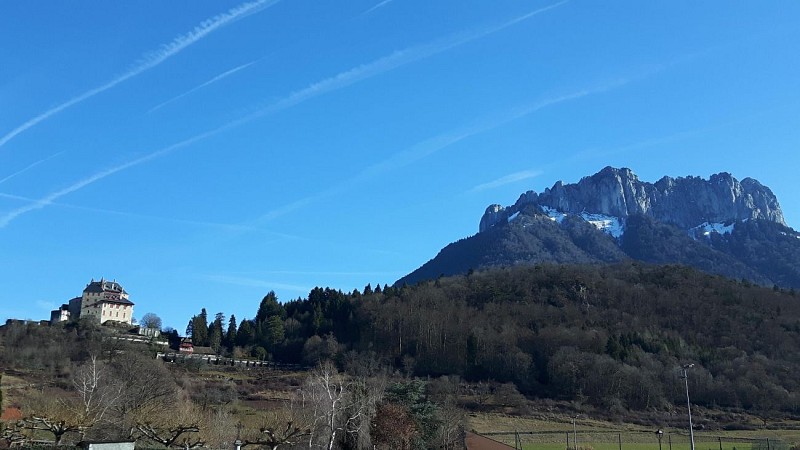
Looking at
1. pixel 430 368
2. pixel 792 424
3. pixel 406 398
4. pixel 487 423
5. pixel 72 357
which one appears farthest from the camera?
pixel 430 368

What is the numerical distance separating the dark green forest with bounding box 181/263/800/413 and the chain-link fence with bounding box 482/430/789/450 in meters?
19.0

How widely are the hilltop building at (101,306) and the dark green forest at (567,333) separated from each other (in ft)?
53.2

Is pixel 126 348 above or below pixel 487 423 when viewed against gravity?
above

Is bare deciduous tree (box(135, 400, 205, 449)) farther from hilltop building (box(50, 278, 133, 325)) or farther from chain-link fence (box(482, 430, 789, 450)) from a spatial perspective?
hilltop building (box(50, 278, 133, 325))

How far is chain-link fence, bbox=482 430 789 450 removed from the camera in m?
52.7

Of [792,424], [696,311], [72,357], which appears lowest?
[792,424]

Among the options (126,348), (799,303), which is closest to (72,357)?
(126,348)

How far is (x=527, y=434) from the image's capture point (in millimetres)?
60438

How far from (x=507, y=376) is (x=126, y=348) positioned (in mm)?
49374

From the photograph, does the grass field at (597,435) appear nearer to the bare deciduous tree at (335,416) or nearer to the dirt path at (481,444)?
the dirt path at (481,444)

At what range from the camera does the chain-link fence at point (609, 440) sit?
5266 cm

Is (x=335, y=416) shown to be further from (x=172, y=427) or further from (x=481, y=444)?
(x=481, y=444)

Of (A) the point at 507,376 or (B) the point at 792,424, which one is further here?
(A) the point at 507,376

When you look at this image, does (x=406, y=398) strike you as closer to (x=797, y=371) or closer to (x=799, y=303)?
(x=797, y=371)
